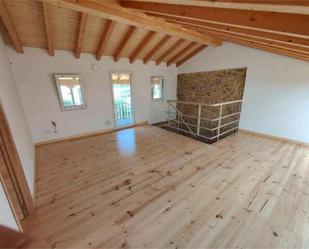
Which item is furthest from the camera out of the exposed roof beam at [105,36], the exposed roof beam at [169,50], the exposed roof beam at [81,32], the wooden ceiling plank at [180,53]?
the wooden ceiling plank at [180,53]

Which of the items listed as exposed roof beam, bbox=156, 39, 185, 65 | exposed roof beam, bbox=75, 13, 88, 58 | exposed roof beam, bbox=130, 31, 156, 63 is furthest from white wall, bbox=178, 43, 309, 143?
exposed roof beam, bbox=75, 13, 88, 58

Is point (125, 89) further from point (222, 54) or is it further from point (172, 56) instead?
point (222, 54)

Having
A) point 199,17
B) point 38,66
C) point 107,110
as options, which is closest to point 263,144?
point 199,17

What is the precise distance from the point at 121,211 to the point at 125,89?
16.5ft

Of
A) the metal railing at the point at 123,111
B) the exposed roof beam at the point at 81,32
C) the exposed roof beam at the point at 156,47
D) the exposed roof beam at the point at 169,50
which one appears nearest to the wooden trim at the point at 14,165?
the exposed roof beam at the point at 81,32

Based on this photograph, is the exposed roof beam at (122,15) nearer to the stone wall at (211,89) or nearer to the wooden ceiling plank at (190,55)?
the wooden ceiling plank at (190,55)

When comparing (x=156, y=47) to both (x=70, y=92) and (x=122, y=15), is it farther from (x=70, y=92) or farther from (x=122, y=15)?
(x=70, y=92)

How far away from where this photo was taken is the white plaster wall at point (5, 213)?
1.19 m

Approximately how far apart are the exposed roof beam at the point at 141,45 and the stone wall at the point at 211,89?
2376 mm

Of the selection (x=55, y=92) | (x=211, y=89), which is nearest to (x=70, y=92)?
(x=55, y=92)

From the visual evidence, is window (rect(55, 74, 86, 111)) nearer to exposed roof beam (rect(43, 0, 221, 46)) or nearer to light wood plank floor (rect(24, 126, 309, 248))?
light wood plank floor (rect(24, 126, 309, 248))

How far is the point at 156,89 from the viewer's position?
6.45 meters

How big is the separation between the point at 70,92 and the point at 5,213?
374cm

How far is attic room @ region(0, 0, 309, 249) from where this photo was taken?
167 centimetres
